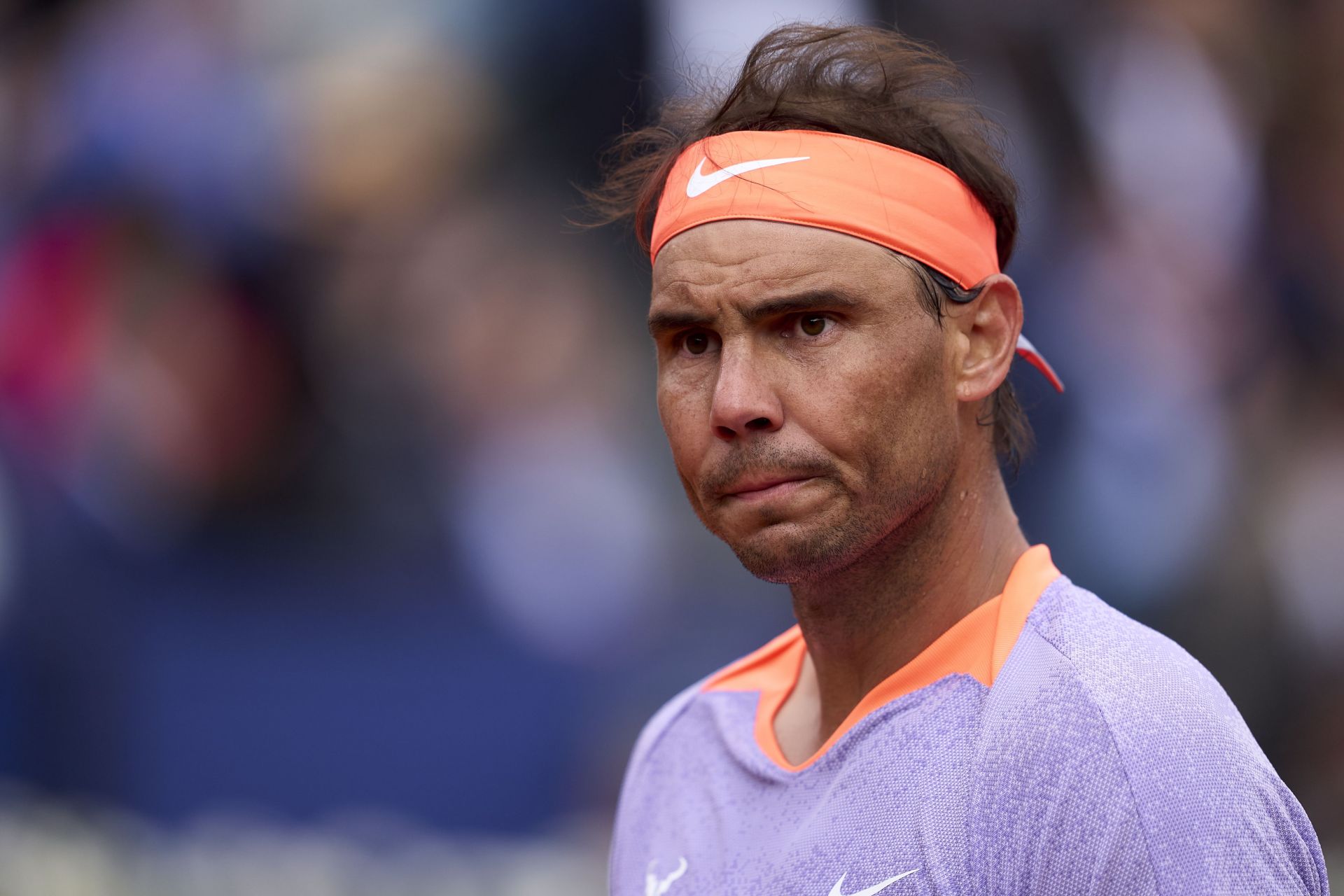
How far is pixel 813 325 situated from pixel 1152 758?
2.74 feet

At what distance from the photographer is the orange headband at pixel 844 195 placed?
2184 millimetres

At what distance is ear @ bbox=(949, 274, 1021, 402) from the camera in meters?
2.28

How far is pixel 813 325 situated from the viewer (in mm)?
2148

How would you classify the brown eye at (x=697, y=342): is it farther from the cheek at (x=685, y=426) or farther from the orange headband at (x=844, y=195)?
the orange headband at (x=844, y=195)

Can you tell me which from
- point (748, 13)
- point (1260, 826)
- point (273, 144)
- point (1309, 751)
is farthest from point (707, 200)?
point (1309, 751)

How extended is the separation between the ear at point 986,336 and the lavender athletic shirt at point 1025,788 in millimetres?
309

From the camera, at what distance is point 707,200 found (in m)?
2.29

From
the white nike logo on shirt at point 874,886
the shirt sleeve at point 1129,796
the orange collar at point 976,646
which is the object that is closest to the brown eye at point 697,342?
the orange collar at point 976,646

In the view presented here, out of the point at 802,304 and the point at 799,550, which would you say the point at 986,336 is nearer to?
the point at 802,304

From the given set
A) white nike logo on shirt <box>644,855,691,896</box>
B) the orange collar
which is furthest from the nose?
white nike logo on shirt <box>644,855,691,896</box>

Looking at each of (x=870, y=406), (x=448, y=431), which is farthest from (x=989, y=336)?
(x=448, y=431)

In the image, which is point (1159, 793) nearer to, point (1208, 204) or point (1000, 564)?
point (1000, 564)

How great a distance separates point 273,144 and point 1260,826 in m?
5.16

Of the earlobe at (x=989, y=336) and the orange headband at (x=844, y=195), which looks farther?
the earlobe at (x=989, y=336)
